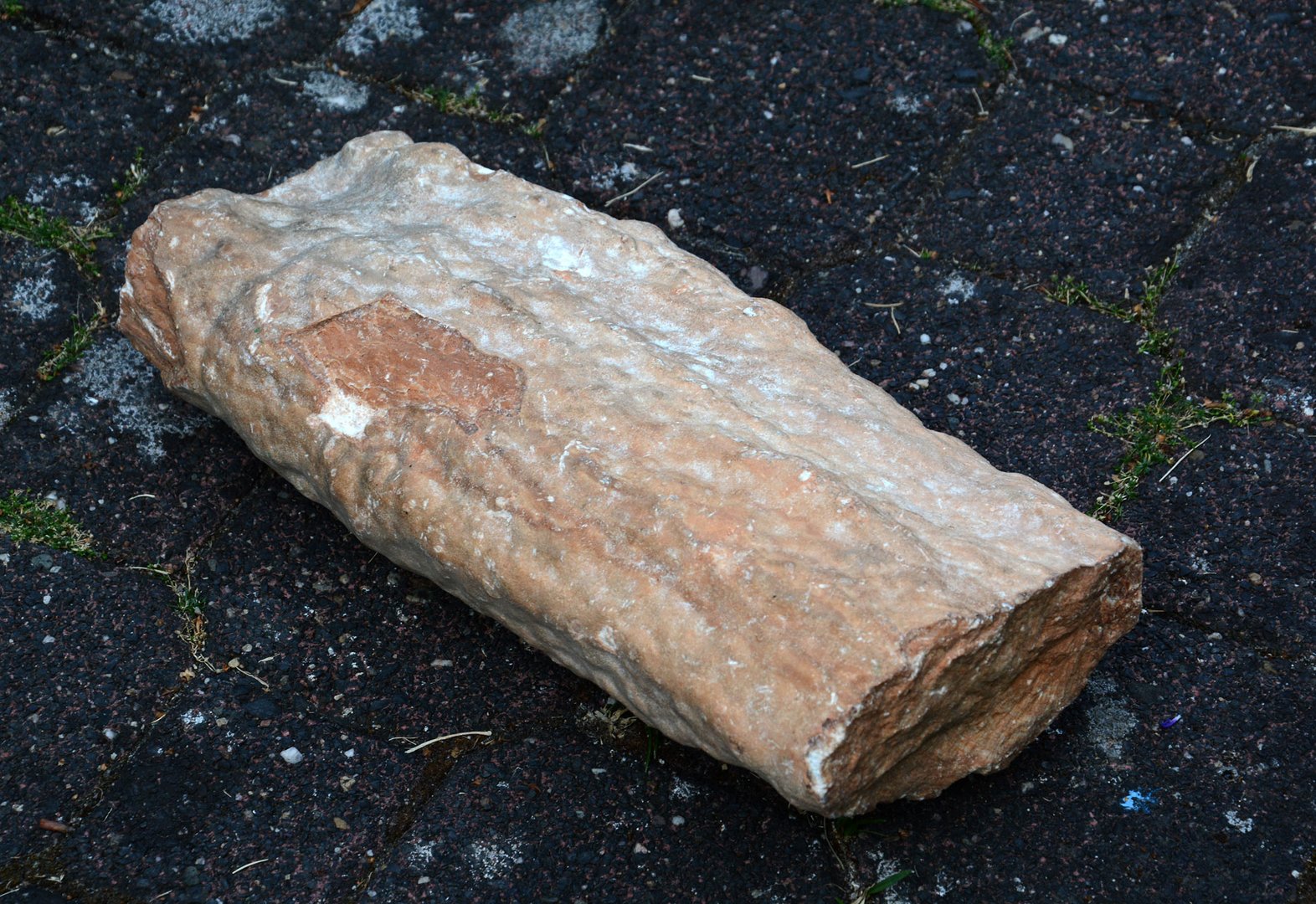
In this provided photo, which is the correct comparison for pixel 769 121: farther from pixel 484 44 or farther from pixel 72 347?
pixel 72 347

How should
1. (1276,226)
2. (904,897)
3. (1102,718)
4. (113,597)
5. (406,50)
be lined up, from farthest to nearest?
(406,50)
(1276,226)
(113,597)
(1102,718)
(904,897)

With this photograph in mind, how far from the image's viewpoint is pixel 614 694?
2299 millimetres

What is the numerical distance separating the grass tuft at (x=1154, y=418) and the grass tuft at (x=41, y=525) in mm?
2258

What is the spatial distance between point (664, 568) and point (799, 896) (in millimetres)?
683

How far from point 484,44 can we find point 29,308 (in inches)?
55.3

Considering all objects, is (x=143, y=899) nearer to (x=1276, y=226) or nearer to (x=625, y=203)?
(x=625, y=203)

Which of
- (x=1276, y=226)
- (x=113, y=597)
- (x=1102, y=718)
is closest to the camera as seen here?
(x=1102, y=718)

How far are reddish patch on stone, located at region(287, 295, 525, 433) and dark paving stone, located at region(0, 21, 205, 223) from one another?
129 cm

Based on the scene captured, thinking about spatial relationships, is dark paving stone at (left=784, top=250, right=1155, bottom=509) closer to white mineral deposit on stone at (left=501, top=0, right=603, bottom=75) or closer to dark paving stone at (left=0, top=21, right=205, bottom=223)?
white mineral deposit on stone at (left=501, top=0, right=603, bottom=75)

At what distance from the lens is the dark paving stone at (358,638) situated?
99.7 inches

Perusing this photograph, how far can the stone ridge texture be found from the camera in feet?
6.57

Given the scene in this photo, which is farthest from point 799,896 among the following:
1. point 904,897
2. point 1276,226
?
point 1276,226

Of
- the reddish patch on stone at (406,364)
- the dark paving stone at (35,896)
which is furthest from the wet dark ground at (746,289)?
the reddish patch on stone at (406,364)

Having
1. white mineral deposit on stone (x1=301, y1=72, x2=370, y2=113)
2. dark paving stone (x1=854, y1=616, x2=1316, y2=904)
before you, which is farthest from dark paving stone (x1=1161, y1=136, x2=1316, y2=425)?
white mineral deposit on stone (x1=301, y1=72, x2=370, y2=113)
